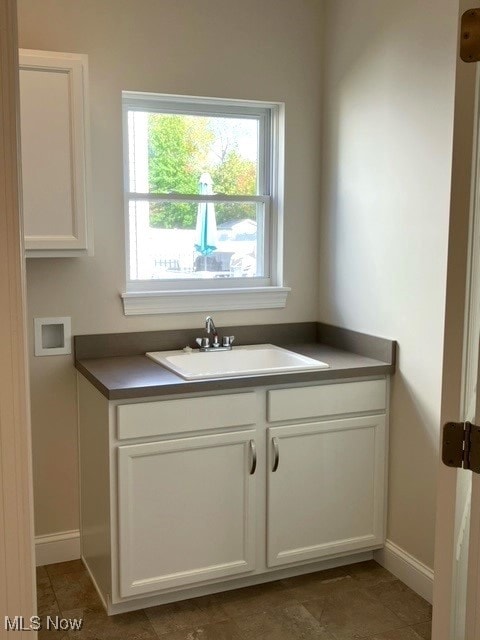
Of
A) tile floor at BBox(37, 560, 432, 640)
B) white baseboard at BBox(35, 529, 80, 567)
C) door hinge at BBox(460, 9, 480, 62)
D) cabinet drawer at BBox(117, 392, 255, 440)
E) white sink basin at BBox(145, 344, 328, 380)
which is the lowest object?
tile floor at BBox(37, 560, 432, 640)

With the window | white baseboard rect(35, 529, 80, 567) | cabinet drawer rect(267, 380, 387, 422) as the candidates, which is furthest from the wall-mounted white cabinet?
white baseboard rect(35, 529, 80, 567)

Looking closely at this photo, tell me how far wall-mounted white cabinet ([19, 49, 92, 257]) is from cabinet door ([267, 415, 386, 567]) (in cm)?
111

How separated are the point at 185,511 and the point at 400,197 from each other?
1472 millimetres

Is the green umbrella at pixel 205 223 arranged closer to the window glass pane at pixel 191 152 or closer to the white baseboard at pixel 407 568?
the window glass pane at pixel 191 152

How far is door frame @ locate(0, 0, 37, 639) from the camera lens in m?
1.26

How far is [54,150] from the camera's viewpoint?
8.54 feet

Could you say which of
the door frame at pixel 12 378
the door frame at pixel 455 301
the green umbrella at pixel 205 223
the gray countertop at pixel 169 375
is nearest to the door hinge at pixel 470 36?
the door frame at pixel 455 301

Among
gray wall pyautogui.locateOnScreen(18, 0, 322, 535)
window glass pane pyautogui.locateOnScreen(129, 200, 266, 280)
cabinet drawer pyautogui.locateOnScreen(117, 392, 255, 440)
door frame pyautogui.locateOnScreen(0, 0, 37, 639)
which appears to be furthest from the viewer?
window glass pane pyautogui.locateOnScreen(129, 200, 266, 280)

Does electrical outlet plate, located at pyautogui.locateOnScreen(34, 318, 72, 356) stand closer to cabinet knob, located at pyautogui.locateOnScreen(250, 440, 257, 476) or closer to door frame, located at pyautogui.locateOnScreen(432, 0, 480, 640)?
cabinet knob, located at pyautogui.locateOnScreen(250, 440, 257, 476)

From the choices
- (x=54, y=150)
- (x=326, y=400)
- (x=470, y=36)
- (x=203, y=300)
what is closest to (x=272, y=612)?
(x=326, y=400)

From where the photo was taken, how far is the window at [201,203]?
10.2 ft

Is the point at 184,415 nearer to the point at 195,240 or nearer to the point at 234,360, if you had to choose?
the point at 234,360

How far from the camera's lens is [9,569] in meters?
1.37

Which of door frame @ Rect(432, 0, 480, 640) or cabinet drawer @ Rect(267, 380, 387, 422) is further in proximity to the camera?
cabinet drawer @ Rect(267, 380, 387, 422)
